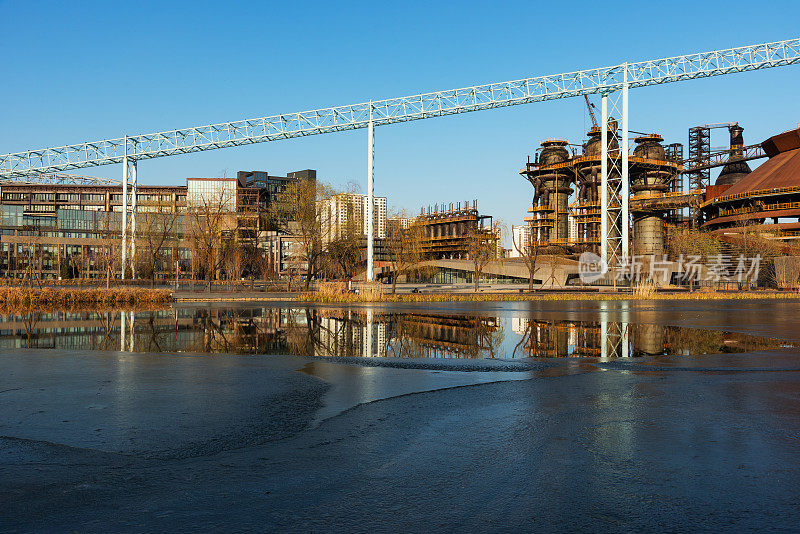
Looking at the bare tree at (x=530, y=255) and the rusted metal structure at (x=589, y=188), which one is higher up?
the rusted metal structure at (x=589, y=188)

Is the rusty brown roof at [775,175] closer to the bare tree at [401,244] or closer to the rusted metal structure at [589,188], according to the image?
the rusted metal structure at [589,188]

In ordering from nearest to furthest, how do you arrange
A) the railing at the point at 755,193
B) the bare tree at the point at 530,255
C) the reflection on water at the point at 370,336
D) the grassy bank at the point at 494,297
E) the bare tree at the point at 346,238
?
the reflection on water at the point at 370,336 → the grassy bank at the point at 494,297 → the bare tree at the point at 530,255 → the bare tree at the point at 346,238 → the railing at the point at 755,193

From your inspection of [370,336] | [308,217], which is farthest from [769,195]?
[370,336]

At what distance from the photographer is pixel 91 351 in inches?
525

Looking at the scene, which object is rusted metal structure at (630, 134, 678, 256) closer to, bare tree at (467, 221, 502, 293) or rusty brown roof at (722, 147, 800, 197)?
rusty brown roof at (722, 147, 800, 197)

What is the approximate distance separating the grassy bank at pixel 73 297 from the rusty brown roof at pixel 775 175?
→ 278ft

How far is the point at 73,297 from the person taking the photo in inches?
1261

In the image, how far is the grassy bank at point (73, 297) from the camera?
3106 centimetres

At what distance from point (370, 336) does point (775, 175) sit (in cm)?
9080

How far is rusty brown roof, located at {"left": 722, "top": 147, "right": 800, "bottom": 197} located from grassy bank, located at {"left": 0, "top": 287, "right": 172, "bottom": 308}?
84.6 metres

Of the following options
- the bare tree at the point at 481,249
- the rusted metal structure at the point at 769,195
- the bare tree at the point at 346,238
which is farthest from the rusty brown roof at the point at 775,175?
the bare tree at the point at 346,238

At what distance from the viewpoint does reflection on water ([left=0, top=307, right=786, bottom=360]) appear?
46.2 feet

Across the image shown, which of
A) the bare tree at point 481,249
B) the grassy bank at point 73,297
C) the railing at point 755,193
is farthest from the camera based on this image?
the railing at point 755,193

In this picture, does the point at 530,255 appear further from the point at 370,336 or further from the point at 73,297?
the point at 370,336
